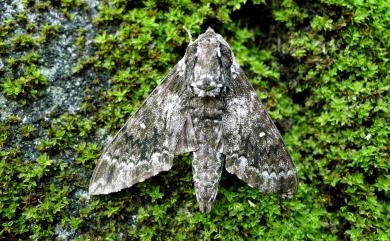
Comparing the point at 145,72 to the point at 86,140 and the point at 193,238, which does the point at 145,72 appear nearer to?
the point at 86,140

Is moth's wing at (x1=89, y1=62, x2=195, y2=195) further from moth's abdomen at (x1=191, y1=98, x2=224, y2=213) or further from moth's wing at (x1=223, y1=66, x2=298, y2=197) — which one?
moth's wing at (x1=223, y1=66, x2=298, y2=197)

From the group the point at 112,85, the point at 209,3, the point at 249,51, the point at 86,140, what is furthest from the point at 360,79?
the point at 86,140

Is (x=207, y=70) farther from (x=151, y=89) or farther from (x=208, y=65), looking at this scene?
(x=151, y=89)

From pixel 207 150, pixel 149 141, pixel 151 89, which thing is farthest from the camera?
pixel 151 89

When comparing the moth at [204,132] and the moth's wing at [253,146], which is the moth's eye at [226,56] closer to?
the moth at [204,132]

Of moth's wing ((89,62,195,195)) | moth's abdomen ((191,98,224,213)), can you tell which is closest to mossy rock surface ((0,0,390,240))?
moth's wing ((89,62,195,195))

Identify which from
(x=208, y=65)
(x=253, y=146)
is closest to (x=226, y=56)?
(x=208, y=65)

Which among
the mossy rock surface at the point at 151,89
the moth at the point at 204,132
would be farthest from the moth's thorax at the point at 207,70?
the mossy rock surface at the point at 151,89

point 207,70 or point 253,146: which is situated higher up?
point 207,70
